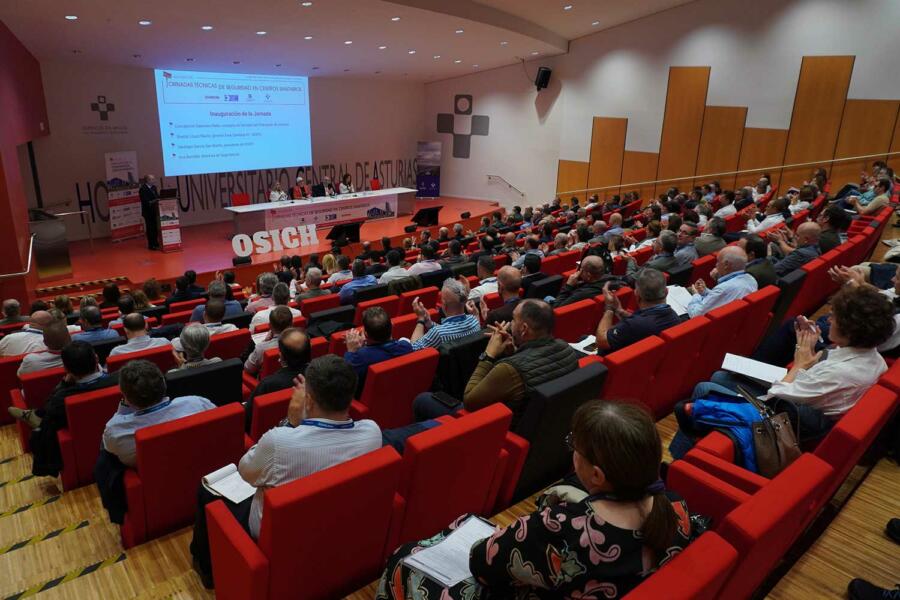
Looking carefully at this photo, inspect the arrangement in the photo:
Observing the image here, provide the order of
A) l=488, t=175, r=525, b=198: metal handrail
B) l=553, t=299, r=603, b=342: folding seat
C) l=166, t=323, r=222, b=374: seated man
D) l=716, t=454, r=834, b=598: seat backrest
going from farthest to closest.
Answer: l=488, t=175, r=525, b=198: metal handrail
l=553, t=299, r=603, b=342: folding seat
l=166, t=323, r=222, b=374: seated man
l=716, t=454, r=834, b=598: seat backrest

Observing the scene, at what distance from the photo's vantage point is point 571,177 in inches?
596

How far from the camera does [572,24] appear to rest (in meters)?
12.5

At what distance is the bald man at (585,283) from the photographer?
441 cm

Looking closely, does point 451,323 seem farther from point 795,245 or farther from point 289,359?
point 795,245

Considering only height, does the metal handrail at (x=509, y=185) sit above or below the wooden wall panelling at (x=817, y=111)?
below

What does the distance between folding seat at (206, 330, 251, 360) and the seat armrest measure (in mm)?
2339

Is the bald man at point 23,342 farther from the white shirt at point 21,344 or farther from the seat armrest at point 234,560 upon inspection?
the seat armrest at point 234,560

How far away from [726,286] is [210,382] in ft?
11.2

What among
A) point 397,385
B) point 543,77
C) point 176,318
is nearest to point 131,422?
point 397,385

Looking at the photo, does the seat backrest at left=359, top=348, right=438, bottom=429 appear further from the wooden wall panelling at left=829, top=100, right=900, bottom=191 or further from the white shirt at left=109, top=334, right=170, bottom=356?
the wooden wall panelling at left=829, top=100, right=900, bottom=191

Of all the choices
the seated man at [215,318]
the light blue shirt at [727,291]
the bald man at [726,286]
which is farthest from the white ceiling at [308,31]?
the light blue shirt at [727,291]

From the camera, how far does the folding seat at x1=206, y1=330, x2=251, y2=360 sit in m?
4.15

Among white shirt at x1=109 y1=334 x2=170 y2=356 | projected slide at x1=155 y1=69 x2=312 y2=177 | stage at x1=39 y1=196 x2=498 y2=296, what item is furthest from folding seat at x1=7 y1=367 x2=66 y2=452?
projected slide at x1=155 y1=69 x2=312 y2=177

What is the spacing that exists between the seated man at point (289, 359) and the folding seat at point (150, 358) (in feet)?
3.33
